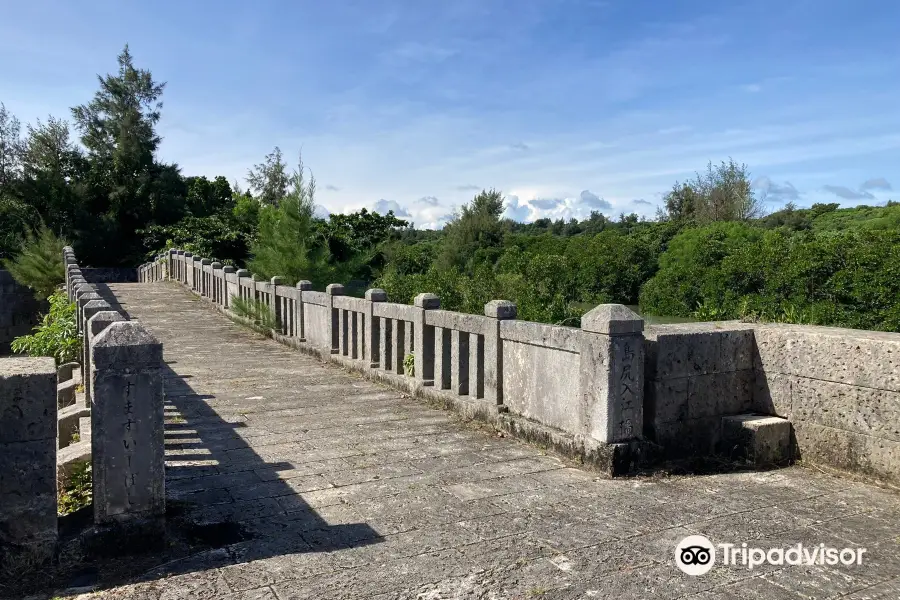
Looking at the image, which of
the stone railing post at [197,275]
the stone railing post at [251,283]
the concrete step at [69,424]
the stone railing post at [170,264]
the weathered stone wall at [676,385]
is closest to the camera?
the weathered stone wall at [676,385]

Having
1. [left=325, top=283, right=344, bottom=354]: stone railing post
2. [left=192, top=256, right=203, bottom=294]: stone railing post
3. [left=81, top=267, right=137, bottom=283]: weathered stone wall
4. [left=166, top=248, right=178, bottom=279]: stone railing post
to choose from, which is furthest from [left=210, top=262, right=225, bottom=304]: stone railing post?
[left=81, top=267, right=137, bottom=283]: weathered stone wall

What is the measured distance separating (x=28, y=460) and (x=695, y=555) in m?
3.62

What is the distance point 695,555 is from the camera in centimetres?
397

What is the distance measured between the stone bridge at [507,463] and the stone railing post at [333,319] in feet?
7.68

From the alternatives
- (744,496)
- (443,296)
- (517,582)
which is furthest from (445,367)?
(443,296)

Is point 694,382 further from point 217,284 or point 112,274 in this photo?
point 112,274

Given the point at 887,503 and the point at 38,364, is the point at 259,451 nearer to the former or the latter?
the point at 38,364

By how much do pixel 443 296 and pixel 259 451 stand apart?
335 inches

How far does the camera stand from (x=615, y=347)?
541 centimetres

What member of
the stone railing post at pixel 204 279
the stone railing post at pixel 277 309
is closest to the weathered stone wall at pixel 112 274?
the stone railing post at pixel 204 279

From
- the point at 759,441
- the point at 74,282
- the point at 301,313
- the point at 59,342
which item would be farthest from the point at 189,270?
the point at 759,441

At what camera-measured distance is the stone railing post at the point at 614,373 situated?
5422 mm

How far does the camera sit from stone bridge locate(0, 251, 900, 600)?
3.71 meters

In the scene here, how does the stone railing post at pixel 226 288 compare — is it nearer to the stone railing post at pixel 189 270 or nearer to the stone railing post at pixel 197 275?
the stone railing post at pixel 197 275
